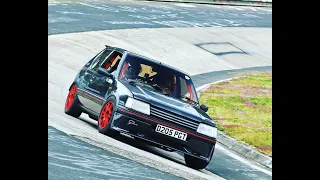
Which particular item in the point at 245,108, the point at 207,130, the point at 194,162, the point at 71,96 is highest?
the point at 71,96

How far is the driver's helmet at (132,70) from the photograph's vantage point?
5.23m

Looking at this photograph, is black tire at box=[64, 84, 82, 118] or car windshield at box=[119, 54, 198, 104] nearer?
car windshield at box=[119, 54, 198, 104]

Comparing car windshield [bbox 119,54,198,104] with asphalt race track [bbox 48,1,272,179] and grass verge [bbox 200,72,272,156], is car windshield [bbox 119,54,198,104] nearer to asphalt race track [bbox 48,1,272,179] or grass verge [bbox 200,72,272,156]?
grass verge [bbox 200,72,272,156]

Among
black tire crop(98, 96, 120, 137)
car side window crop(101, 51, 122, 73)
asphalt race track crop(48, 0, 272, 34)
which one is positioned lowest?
black tire crop(98, 96, 120, 137)

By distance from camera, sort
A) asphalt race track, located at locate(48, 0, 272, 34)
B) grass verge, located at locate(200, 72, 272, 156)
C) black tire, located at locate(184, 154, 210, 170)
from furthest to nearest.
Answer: asphalt race track, located at locate(48, 0, 272, 34) → grass verge, located at locate(200, 72, 272, 156) → black tire, located at locate(184, 154, 210, 170)

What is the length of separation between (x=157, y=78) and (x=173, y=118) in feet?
1.33

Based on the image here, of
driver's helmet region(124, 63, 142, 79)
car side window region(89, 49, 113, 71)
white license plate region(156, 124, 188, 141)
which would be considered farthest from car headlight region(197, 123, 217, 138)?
car side window region(89, 49, 113, 71)

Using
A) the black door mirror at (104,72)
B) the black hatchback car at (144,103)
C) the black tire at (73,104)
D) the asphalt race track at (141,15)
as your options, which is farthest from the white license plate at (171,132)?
the asphalt race track at (141,15)

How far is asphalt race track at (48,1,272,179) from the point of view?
5252mm

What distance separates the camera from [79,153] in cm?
529

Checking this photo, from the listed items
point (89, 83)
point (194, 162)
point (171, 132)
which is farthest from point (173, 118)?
point (89, 83)

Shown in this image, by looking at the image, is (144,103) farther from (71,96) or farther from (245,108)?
(245,108)

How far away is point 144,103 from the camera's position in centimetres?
505
